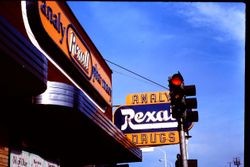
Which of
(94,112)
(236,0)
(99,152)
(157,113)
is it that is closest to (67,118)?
(94,112)

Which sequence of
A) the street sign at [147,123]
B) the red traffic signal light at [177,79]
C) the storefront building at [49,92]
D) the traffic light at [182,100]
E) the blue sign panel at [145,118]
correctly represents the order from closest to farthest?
→ the storefront building at [49,92], the red traffic signal light at [177,79], the traffic light at [182,100], the street sign at [147,123], the blue sign panel at [145,118]

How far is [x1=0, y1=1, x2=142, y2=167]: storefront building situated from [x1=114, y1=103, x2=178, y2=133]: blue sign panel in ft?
12.0

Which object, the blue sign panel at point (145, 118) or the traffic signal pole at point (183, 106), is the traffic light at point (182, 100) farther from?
A: the blue sign panel at point (145, 118)

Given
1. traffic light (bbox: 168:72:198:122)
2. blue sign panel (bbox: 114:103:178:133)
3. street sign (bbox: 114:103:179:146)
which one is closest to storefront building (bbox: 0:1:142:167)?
traffic light (bbox: 168:72:198:122)

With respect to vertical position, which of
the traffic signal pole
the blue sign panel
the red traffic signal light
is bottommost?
the traffic signal pole

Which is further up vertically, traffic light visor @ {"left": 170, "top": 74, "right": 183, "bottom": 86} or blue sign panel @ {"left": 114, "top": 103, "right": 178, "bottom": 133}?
blue sign panel @ {"left": 114, "top": 103, "right": 178, "bottom": 133}

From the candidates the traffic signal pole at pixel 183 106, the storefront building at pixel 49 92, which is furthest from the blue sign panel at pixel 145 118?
the traffic signal pole at pixel 183 106

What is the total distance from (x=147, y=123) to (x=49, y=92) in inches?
428

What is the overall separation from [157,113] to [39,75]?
1230 cm

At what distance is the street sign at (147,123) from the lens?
18.1m

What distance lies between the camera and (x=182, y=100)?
8250mm

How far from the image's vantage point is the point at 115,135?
38.5ft

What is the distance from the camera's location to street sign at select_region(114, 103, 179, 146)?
18.1 metres

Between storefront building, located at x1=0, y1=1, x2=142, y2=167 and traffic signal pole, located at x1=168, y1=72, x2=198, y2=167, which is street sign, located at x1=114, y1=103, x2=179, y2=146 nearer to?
storefront building, located at x1=0, y1=1, x2=142, y2=167
